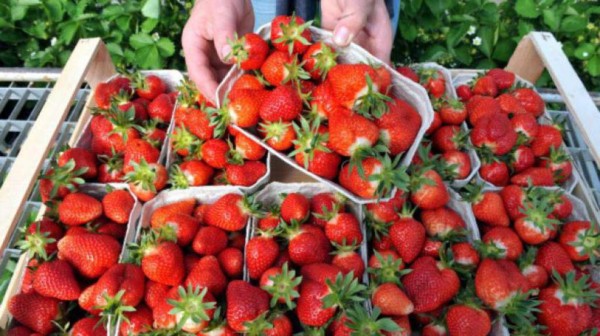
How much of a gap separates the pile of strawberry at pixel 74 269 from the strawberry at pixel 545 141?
1.35 meters

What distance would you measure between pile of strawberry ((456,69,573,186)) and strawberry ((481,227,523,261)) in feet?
0.66

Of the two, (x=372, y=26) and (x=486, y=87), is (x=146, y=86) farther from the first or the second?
(x=486, y=87)

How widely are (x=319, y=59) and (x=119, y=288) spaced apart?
2.52ft

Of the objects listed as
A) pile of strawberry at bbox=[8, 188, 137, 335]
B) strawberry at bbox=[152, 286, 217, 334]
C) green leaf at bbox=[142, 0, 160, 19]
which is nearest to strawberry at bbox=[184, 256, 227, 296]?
strawberry at bbox=[152, 286, 217, 334]

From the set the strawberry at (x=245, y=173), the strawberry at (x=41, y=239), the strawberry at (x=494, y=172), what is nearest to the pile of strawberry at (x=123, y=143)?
the strawberry at (x=41, y=239)

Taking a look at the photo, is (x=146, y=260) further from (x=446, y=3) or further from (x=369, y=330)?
(x=446, y=3)

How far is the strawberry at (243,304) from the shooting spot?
1073mm

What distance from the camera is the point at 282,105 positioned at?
3.81ft

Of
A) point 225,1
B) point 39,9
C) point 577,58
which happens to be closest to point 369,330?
point 225,1

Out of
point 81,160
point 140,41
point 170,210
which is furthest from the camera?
point 140,41

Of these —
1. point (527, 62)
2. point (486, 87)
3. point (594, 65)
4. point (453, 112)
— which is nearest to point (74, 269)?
point (453, 112)

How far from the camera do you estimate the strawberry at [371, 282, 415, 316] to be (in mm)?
1131

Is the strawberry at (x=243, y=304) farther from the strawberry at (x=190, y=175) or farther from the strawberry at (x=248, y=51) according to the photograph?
the strawberry at (x=248, y=51)

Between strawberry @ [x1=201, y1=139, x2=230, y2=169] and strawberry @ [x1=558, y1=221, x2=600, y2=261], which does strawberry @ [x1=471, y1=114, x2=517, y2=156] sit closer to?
strawberry @ [x1=558, y1=221, x2=600, y2=261]
